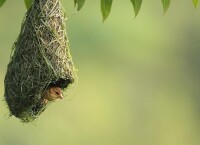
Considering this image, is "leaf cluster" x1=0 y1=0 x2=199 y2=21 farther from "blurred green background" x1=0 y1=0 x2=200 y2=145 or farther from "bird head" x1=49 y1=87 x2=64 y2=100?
"blurred green background" x1=0 y1=0 x2=200 y2=145

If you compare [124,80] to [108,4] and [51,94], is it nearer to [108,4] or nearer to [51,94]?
[51,94]

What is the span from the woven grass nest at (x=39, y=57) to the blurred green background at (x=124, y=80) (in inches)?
210

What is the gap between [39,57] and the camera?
2945mm

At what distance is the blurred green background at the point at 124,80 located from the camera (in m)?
8.88

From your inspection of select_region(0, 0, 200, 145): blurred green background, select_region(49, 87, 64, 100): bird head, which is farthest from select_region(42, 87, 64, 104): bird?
select_region(0, 0, 200, 145): blurred green background

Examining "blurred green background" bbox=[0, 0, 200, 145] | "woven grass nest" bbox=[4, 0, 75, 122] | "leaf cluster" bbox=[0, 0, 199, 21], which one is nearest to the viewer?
"leaf cluster" bbox=[0, 0, 199, 21]

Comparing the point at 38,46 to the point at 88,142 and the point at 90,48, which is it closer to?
the point at 88,142

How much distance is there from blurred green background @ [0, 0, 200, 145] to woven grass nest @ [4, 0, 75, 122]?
210 inches

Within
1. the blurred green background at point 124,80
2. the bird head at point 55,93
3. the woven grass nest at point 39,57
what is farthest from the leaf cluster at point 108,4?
the blurred green background at point 124,80

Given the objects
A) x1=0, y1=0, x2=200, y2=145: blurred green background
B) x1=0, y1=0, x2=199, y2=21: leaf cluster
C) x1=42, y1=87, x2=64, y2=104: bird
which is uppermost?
x1=0, y1=0, x2=199, y2=21: leaf cluster

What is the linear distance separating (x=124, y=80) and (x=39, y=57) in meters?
7.26

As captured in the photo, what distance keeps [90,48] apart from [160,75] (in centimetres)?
117

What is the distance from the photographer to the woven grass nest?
293cm

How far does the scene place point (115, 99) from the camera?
9656mm
